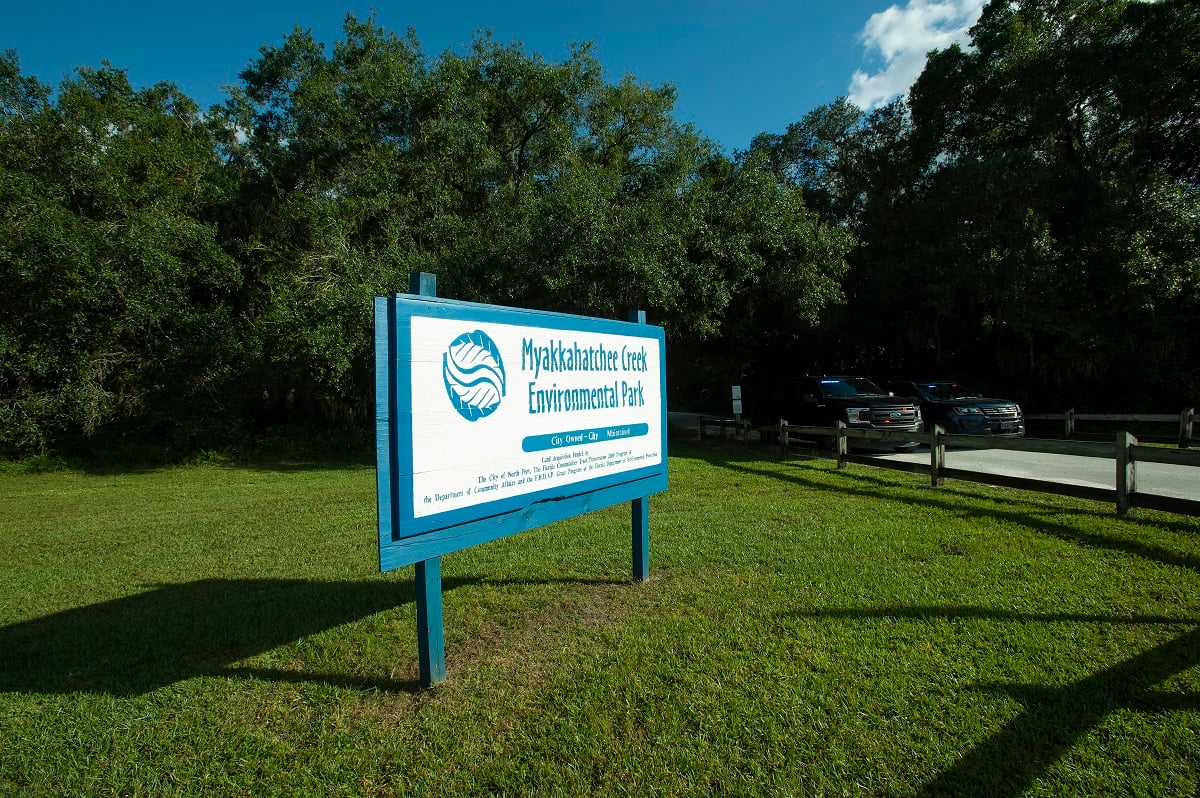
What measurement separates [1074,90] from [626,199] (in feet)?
45.0

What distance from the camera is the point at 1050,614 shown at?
13.9 feet

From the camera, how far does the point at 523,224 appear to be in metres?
13.9

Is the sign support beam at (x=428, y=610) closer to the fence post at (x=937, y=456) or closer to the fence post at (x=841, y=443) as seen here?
the fence post at (x=937, y=456)

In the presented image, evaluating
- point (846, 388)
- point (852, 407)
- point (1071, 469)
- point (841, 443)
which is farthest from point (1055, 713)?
point (846, 388)

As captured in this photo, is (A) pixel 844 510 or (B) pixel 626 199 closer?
(A) pixel 844 510

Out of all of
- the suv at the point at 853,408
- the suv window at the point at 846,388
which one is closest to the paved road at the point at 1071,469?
the suv at the point at 853,408

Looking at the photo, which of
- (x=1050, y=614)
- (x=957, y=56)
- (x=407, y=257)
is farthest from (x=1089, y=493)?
(x=957, y=56)

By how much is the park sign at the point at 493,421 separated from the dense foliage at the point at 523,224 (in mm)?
8409

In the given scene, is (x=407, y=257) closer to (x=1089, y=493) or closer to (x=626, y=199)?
(x=626, y=199)

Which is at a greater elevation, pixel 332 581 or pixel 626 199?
pixel 626 199

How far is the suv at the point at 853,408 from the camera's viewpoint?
13.0 metres

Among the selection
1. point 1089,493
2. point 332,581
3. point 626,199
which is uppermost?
point 626,199

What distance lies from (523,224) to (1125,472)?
11.3 meters

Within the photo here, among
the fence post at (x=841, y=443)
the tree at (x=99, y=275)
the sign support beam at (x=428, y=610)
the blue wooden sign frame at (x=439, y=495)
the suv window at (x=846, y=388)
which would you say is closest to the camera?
the blue wooden sign frame at (x=439, y=495)
